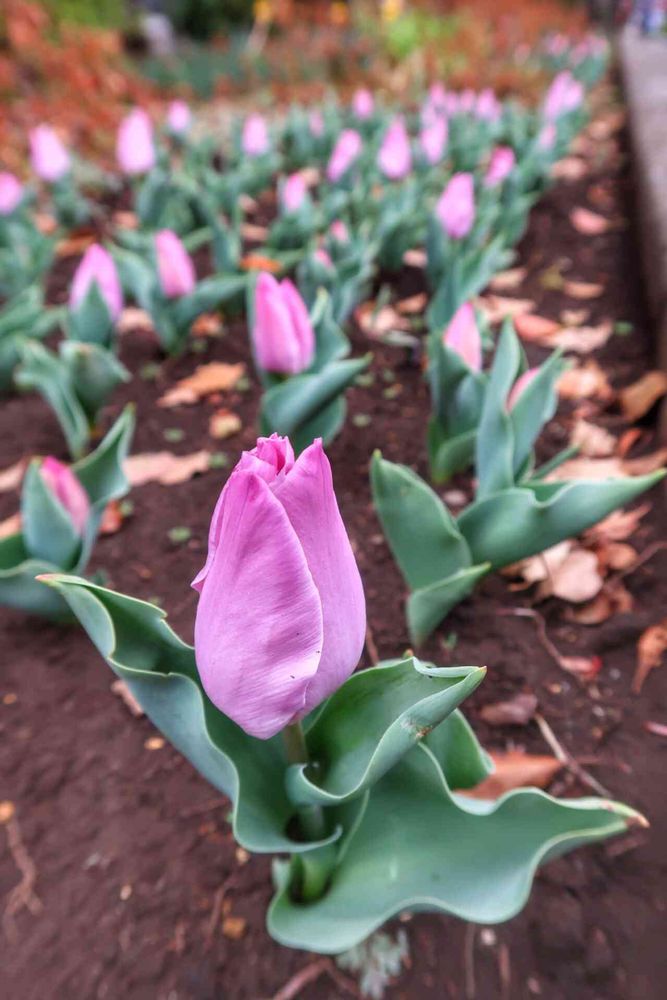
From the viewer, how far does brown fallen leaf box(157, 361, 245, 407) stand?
1.79 metres

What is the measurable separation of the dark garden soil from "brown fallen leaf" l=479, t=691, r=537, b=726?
1 centimetres

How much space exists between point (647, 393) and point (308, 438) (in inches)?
29.1

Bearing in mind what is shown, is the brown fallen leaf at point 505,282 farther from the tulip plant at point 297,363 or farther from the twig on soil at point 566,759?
the twig on soil at point 566,759

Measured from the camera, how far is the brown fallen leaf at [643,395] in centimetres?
161

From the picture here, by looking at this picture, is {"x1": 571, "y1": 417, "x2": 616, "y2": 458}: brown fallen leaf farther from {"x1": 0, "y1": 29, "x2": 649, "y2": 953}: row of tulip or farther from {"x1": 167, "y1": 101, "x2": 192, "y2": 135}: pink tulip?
{"x1": 167, "y1": 101, "x2": 192, "y2": 135}: pink tulip

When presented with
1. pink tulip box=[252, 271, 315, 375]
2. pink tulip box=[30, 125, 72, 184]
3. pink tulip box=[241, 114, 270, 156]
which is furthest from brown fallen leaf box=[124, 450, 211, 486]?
pink tulip box=[241, 114, 270, 156]

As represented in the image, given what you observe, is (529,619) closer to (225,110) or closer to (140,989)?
(140,989)

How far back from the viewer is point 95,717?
3.60 feet

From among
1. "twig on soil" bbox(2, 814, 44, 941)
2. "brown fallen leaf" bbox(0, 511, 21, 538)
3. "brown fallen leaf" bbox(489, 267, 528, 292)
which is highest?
"brown fallen leaf" bbox(489, 267, 528, 292)

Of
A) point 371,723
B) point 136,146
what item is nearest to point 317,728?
point 371,723

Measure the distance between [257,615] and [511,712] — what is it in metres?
0.63

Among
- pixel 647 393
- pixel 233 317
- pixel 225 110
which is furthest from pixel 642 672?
pixel 225 110

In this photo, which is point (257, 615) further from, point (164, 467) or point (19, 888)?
point (164, 467)

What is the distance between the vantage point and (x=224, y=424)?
1668 millimetres
